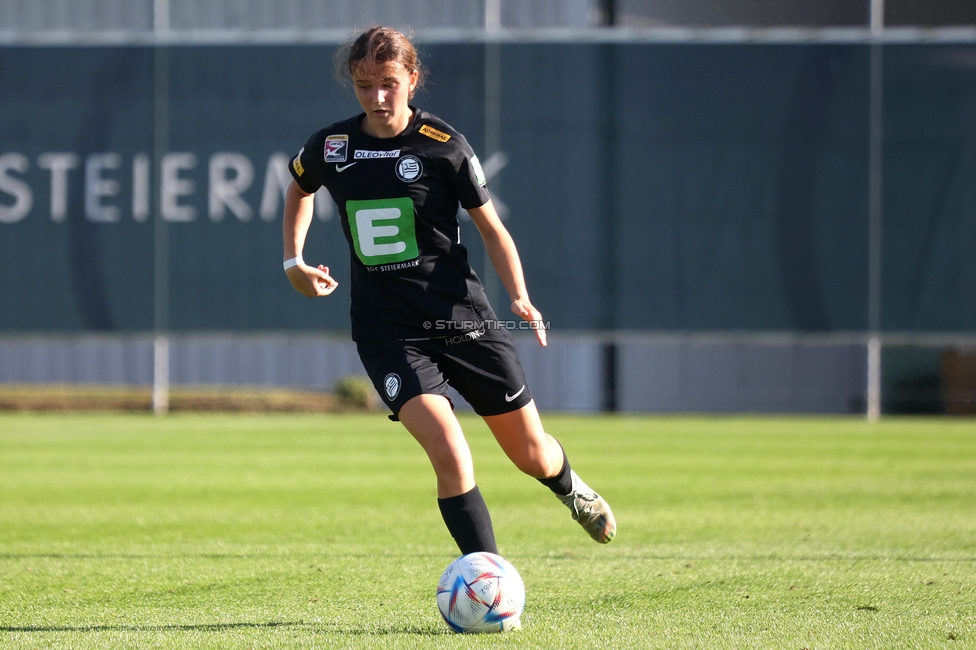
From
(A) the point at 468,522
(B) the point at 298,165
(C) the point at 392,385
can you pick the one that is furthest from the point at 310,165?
(A) the point at 468,522

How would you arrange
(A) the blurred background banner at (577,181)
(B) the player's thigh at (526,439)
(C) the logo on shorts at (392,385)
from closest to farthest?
(C) the logo on shorts at (392,385)
(B) the player's thigh at (526,439)
(A) the blurred background banner at (577,181)

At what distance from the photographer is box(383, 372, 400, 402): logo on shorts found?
4465mm

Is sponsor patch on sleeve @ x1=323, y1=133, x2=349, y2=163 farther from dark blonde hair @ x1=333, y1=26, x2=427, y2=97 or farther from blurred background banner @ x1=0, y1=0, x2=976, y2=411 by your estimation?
blurred background banner @ x1=0, y1=0, x2=976, y2=411

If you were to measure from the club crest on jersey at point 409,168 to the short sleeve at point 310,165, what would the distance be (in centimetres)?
33

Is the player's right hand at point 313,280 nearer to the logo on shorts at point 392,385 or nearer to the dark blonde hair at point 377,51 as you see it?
the logo on shorts at point 392,385

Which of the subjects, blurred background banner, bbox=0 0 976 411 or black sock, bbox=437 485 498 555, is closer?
black sock, bbox=437 485 498 555

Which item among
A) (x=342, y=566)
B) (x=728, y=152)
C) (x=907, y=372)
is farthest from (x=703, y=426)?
(x=342, y=566)

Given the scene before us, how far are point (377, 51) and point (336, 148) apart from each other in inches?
18.2

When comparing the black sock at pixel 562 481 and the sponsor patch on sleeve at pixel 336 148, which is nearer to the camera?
the sponsor patch on sleeve at pixel 336 148

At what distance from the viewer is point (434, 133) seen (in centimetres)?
469

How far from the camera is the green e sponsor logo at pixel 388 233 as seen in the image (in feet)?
15.2

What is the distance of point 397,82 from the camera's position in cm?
448

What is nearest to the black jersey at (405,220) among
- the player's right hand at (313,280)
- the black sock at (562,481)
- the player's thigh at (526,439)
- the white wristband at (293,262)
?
the player's right hand at (313,280)

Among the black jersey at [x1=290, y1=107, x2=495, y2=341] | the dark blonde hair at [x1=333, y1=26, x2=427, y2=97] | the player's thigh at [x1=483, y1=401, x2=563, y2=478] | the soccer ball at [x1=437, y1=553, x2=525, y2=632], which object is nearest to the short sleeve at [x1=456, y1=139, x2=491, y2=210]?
the black jersey at [x1=290, y1=107, x2=495, y2=341]
